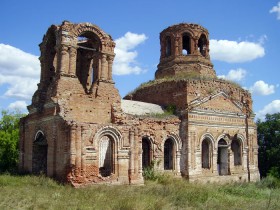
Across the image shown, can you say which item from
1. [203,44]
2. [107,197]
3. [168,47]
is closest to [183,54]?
[168,47]

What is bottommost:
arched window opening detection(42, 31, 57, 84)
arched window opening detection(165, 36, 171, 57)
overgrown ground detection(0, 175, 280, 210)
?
overgrown ground detection(0, 175, 280, 210)

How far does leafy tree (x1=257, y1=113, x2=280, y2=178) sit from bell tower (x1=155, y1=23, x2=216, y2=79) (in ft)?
27.0

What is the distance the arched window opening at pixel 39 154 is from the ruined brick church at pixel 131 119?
5 centimetres

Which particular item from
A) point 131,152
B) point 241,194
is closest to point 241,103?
point 241,194

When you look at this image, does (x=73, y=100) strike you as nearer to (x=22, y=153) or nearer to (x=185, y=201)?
(x=22, y=153)

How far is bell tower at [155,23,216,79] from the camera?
21625 mm

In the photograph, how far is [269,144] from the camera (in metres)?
27.1

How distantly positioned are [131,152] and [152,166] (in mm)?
2251

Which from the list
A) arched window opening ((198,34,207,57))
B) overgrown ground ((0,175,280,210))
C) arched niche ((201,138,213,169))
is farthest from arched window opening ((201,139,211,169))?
arched window opening ((198,34,207,57))

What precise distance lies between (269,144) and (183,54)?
10948mm

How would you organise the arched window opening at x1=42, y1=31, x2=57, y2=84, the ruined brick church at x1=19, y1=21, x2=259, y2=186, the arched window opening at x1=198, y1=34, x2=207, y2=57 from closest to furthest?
the ruined brick church at x1=19, y1=21, x2=259, y2=186 → the arched window opening at x1=42, y1=31, x2=57, y2=84 → the arched window opening at x1=198, y1=34, x2=207, y2=57

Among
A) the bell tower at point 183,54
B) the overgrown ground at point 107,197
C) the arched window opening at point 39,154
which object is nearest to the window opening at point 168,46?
the bell tower at point 183,54

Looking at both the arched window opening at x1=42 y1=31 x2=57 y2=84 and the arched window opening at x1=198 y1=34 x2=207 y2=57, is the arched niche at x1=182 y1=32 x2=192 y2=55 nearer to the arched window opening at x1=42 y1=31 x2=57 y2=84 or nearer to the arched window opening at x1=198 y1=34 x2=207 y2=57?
the arched window opening at x1=198 y1=34 x2=207 y2=57

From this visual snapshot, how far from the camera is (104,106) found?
1553 cm
